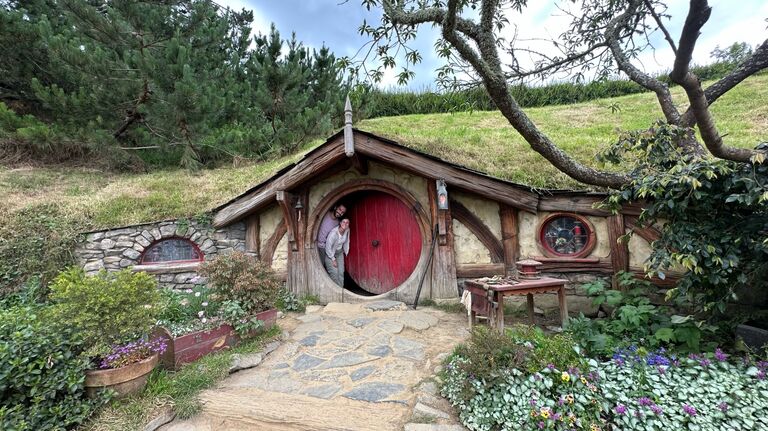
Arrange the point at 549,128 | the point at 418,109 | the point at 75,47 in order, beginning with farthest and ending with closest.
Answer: the point at 418,109, the point at 549,128, the point at 75,47

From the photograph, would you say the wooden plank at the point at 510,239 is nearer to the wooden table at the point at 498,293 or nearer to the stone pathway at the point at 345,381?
the wooden table at the point at 498,293

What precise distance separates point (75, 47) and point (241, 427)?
799 centimetres

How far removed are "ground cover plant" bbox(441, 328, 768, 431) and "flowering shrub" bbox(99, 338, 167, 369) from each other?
2539mm

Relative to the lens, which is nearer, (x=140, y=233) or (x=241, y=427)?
(x=241, y=427)

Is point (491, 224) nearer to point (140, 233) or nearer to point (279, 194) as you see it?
point (279, 194)

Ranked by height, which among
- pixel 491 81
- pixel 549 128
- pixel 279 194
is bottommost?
pixel 279 194

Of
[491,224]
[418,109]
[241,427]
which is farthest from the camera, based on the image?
[418,109]

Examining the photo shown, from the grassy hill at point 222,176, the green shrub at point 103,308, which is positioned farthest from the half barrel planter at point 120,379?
the grassy hill at point 222,176

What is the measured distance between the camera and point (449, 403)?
2693 millimetres

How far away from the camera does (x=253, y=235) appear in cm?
604

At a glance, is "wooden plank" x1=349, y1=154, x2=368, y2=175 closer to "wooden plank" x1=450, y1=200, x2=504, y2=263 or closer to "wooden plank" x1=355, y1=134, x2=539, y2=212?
"wooden plank" x1=355, y1=134, x2=539, y2=212

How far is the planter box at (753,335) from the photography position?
300 cm

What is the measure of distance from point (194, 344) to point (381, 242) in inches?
135

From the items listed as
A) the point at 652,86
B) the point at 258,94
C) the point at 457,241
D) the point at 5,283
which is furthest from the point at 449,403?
the point at 258,94
